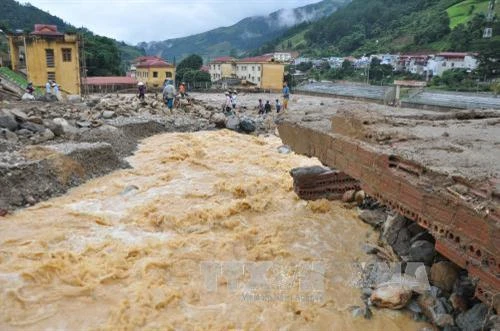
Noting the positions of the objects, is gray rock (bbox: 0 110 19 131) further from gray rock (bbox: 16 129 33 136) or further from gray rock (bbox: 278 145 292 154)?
gray rock (bbox: 278 145 292 154)

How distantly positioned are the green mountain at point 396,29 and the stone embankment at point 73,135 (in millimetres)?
29248

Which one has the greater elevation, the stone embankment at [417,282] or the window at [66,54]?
the window at [66,54]

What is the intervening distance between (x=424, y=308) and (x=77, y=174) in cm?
907

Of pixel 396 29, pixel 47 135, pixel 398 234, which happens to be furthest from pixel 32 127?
pixel 396 29

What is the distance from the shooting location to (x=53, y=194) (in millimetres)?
9750

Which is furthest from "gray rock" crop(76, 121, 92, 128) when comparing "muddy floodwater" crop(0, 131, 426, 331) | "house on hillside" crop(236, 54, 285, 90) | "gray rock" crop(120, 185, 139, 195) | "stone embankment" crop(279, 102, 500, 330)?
"house on hillside" crop(236, 54, 285, 90)

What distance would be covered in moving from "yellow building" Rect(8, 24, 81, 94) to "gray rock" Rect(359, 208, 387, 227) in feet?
85.1

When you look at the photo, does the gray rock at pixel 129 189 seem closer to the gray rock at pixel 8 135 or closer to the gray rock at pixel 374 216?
the gray rock at pixel 8 135

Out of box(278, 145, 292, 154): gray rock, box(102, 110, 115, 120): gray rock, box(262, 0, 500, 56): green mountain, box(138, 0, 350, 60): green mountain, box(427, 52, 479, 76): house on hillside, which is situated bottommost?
box(278, 145, 292, 154): gray rock

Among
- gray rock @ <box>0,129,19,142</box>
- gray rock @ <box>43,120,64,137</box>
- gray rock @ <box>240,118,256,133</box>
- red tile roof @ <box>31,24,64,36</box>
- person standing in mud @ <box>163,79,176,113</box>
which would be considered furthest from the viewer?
red tile roof @ <box>31,24,64,36</box>

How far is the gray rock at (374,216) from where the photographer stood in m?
8.73

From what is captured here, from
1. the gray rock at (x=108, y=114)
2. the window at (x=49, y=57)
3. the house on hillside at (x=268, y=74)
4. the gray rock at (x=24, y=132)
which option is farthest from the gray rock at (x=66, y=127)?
the house on hillside at (x=268, y=74)

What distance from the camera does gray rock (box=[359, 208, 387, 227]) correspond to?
8.73m

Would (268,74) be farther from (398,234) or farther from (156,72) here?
(398,234)
